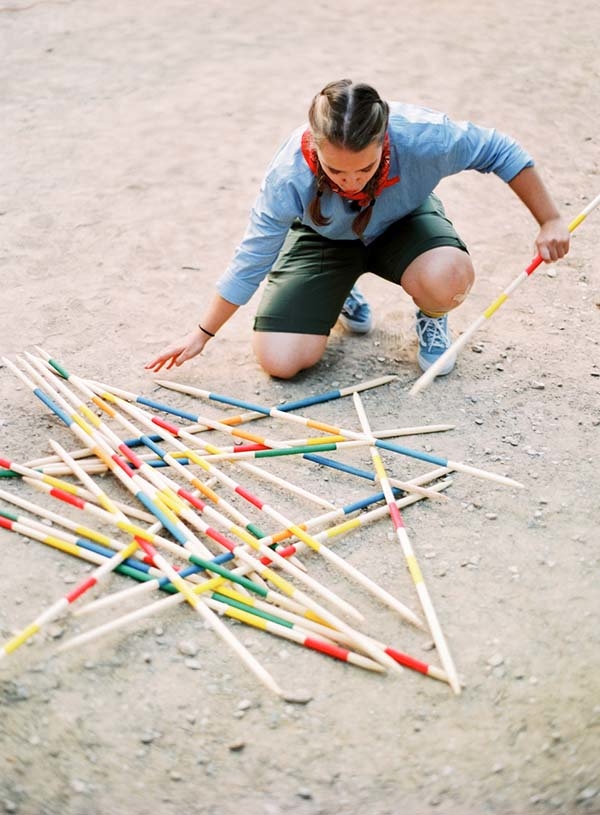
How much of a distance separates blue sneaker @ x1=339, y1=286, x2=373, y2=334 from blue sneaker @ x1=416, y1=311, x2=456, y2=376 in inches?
9.1

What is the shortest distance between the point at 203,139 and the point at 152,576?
2.55 metres

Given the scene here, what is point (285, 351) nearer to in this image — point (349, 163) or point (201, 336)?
point (201, 336)

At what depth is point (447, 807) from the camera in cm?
152

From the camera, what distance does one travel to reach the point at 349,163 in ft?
6.98

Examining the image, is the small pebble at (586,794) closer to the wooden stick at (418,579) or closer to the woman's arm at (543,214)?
the wooden stick at (418,579)

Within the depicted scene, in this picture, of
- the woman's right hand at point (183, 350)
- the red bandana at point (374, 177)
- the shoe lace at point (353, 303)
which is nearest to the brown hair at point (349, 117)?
the red bandana at point (374, 177)

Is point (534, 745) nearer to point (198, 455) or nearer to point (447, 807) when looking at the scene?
point (447, 807)

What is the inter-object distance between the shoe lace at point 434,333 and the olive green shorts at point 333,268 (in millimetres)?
150

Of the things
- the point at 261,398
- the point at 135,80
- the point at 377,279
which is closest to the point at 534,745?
the point at 261,398

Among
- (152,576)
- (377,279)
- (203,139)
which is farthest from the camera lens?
(203,139)

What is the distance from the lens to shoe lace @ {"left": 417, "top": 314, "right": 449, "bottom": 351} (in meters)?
2.67

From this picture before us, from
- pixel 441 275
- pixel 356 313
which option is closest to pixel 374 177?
pixel 441 275

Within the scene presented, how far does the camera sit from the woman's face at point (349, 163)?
83.0 inches

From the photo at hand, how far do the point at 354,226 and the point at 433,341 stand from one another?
0.41 m
